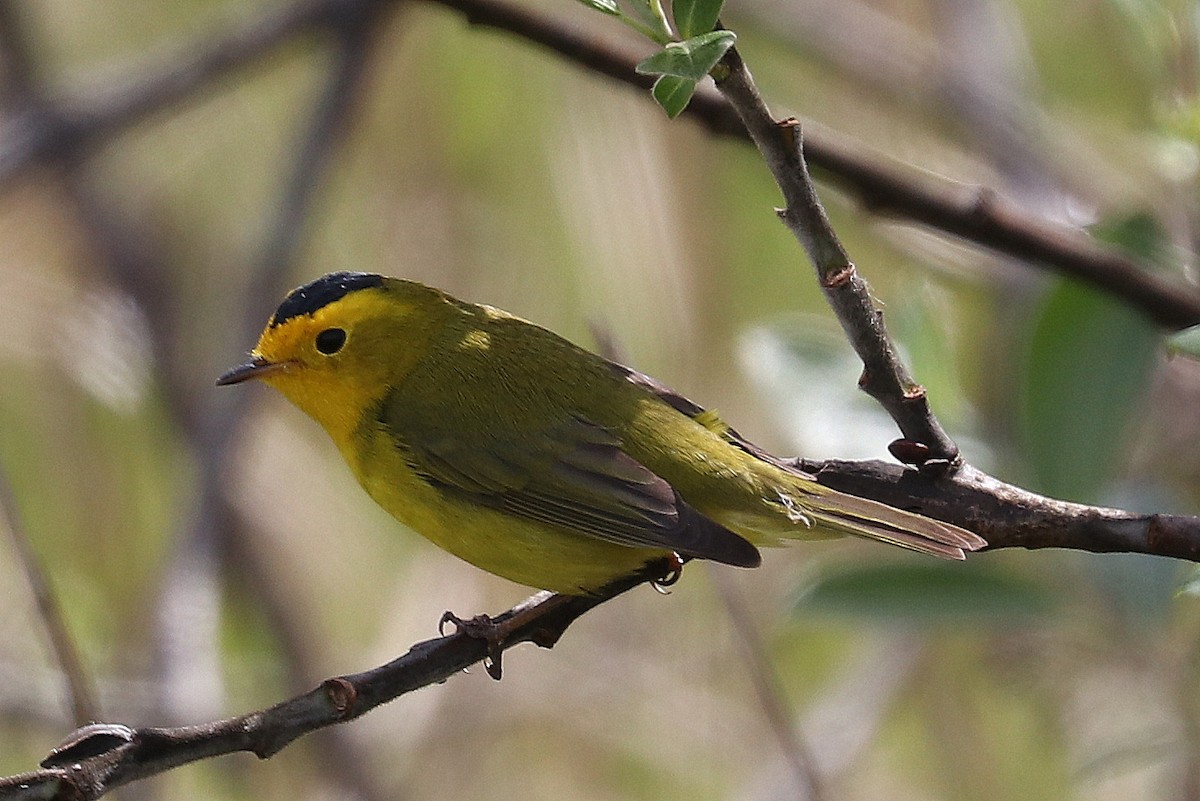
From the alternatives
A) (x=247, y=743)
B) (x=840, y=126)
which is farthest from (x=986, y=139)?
(x=247, y=743)

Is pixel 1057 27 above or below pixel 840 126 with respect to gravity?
above

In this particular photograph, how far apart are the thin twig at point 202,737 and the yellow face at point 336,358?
1.24m

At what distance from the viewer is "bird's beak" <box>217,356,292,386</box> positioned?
10.6ft

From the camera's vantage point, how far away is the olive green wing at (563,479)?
8.84ft

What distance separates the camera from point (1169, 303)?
3.19 meters

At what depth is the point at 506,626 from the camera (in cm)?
251

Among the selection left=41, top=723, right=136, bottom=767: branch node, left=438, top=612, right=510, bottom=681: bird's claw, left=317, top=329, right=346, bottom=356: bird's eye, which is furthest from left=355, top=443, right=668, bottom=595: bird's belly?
left=41, top=723, right=136, bottom=767: branch node

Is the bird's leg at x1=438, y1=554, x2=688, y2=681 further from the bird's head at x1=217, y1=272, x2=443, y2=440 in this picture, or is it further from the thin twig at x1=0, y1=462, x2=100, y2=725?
the bird's head at x1=217, y1=272, x2=443, y2=440

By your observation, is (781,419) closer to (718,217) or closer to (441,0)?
(441,0)

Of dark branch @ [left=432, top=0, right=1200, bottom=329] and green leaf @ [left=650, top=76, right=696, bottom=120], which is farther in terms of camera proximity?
dark branch @ [left=432, top=0, right=1200, bottom=329]

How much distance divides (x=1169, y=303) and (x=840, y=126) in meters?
2.46

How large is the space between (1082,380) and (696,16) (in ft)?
6.39

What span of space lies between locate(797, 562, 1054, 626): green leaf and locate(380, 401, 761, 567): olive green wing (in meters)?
0.63

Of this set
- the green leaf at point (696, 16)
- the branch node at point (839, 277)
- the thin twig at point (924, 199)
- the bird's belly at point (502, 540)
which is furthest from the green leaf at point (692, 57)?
the bird's belly at point (502, 540)
